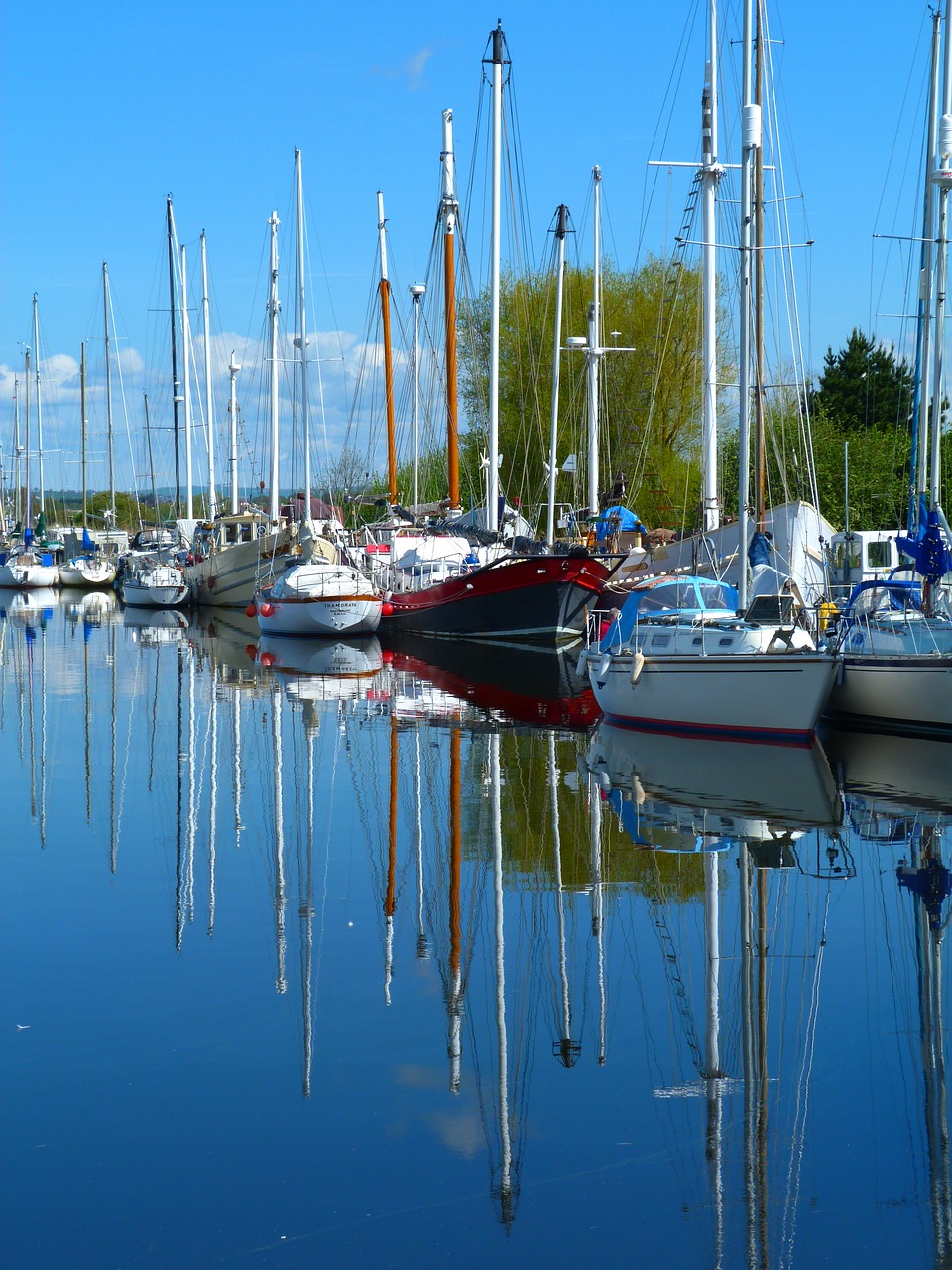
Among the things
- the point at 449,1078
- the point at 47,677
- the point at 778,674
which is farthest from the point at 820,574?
the point at 449,1078

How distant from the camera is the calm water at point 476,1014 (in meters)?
6.02

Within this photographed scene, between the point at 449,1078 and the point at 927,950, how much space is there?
3.83 meters

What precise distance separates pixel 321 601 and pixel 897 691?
22280 millimetres

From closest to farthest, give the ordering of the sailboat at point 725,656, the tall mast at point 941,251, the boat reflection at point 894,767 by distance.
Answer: the boat reflection at point 894,767, the sailboat at point 725,656, the tall mast at point 941,251

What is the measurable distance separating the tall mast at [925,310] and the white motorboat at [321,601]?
56.6 ft

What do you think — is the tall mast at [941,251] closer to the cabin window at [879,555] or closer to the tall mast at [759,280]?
the tall mast at [759,280]

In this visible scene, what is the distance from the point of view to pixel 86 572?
7700cm

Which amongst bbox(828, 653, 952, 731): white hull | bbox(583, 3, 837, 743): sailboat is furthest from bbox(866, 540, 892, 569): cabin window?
bbox(828, 653, 952, 731): white hull

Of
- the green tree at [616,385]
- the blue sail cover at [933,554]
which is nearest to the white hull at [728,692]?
the blue sail cover at [933,554]

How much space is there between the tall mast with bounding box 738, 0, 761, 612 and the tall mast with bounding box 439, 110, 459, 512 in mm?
18968

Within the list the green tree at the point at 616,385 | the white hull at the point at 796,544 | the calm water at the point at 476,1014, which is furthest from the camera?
the green tree at the point at 616,385

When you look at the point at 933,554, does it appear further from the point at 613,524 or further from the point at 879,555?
the point at 613,524

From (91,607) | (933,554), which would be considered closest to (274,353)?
(91,607)

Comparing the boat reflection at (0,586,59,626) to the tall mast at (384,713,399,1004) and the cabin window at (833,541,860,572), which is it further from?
the tall mast at (384,713,399,1004)
